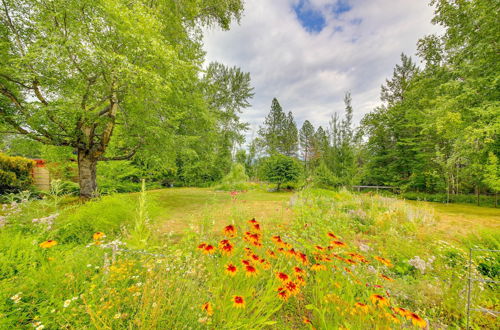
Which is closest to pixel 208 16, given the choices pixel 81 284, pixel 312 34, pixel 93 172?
pixel 312 34

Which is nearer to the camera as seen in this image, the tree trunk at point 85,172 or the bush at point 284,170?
the tree trunk at point 85,172

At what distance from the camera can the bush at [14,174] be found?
20.0 ft

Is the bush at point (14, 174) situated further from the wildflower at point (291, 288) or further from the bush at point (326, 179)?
the bush at point (326, 179)

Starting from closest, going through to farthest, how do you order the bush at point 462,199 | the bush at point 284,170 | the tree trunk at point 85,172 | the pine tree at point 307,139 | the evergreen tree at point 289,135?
the tree trunk at point 85,172
the bush at point 462,199
the bush at point 284,170
the evergreen tree at point 289,135
the pine tree at point 307,139

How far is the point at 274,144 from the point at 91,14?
23917 mm

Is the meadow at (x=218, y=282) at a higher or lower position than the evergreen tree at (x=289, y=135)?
lower

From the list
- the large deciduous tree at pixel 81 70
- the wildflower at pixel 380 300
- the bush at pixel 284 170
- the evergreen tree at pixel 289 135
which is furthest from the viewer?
the evergreen tree at pixel 289 135

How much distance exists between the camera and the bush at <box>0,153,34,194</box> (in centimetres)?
609

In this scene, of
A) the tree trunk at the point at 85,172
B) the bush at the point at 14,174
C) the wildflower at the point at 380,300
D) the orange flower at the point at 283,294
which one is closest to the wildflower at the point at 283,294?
the orange flower at the point at 283,294

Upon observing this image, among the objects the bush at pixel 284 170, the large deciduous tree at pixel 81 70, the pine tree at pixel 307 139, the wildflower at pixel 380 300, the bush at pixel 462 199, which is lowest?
the bush at pixel 462 199

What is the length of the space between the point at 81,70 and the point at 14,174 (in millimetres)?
5451

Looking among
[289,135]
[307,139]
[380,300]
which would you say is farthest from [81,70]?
[307,139]

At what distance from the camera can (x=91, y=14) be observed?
3980mm

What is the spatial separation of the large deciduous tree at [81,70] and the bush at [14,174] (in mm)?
2946
